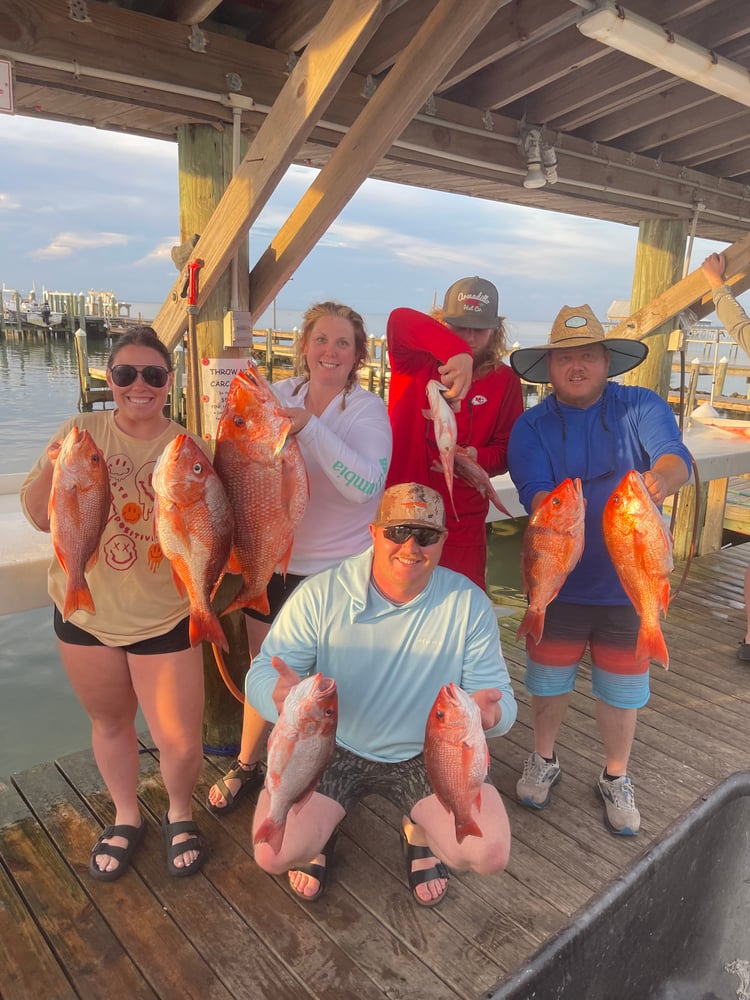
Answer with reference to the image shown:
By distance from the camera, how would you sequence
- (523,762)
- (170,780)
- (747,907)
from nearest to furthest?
(170,780), (747,907), (523,762)

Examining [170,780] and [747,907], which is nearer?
[170,780]

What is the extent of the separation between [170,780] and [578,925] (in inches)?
66.9

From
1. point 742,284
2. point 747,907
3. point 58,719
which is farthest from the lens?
point 58,719

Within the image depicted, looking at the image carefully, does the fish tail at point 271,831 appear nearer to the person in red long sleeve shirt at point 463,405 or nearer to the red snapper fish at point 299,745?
the red snapper fish at point 299,745

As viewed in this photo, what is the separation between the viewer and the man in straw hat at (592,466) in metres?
2.81

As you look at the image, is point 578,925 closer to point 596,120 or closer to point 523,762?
point 523,762

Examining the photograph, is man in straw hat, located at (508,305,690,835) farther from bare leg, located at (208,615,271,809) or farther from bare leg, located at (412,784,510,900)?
bare leg, located at (208,615,271,809)

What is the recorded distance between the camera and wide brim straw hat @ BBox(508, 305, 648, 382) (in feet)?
9.01

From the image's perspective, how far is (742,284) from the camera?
5.54m

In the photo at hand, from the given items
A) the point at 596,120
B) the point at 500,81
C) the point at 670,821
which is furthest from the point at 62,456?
the point at 596,120

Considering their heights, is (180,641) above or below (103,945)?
above

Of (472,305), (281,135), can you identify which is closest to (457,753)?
(472,305)

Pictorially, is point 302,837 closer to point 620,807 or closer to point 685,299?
point 620,807

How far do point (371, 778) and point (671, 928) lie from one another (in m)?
1.71
